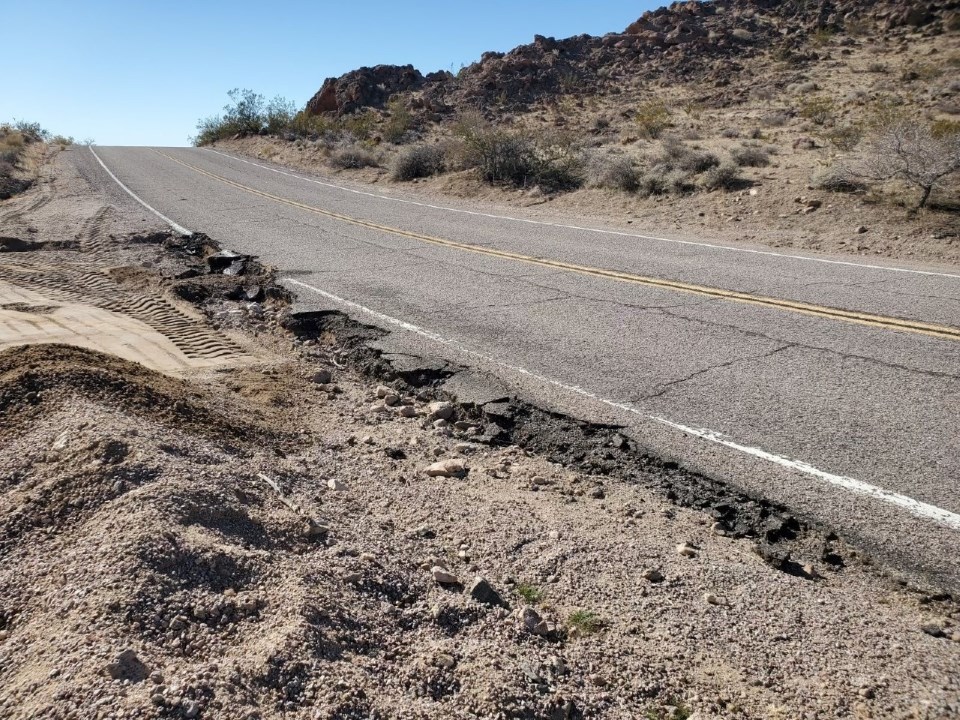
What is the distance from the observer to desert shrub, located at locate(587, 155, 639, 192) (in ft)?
61.4

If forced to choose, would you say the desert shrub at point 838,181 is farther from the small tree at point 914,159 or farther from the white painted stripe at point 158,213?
the white painted stripe at point 158,213

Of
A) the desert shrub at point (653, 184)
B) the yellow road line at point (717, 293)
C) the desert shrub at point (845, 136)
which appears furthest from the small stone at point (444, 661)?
the desert shrub at point (845, 136)

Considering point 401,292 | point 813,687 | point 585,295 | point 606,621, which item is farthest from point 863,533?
point 401,292

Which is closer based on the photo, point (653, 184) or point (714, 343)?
point (714, 343)

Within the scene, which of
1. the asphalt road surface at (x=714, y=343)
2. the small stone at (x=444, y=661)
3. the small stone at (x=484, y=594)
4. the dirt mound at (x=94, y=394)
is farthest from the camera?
the dirt mound at (x=94, y=394)

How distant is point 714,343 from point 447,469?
3.24 metres

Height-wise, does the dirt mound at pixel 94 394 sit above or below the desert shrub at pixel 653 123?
below

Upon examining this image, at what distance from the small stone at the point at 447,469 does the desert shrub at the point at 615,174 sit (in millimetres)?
15140

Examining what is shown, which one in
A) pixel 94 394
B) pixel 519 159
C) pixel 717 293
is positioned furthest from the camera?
pixel 519 159

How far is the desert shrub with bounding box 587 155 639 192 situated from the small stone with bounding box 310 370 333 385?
13.8 m

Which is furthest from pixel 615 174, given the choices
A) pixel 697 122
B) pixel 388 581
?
pixel 388 581

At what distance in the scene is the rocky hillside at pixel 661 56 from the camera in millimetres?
39625

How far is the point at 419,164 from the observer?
26.2 meters

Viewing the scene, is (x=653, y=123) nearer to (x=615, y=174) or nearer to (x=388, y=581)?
(x=615, y=174)
